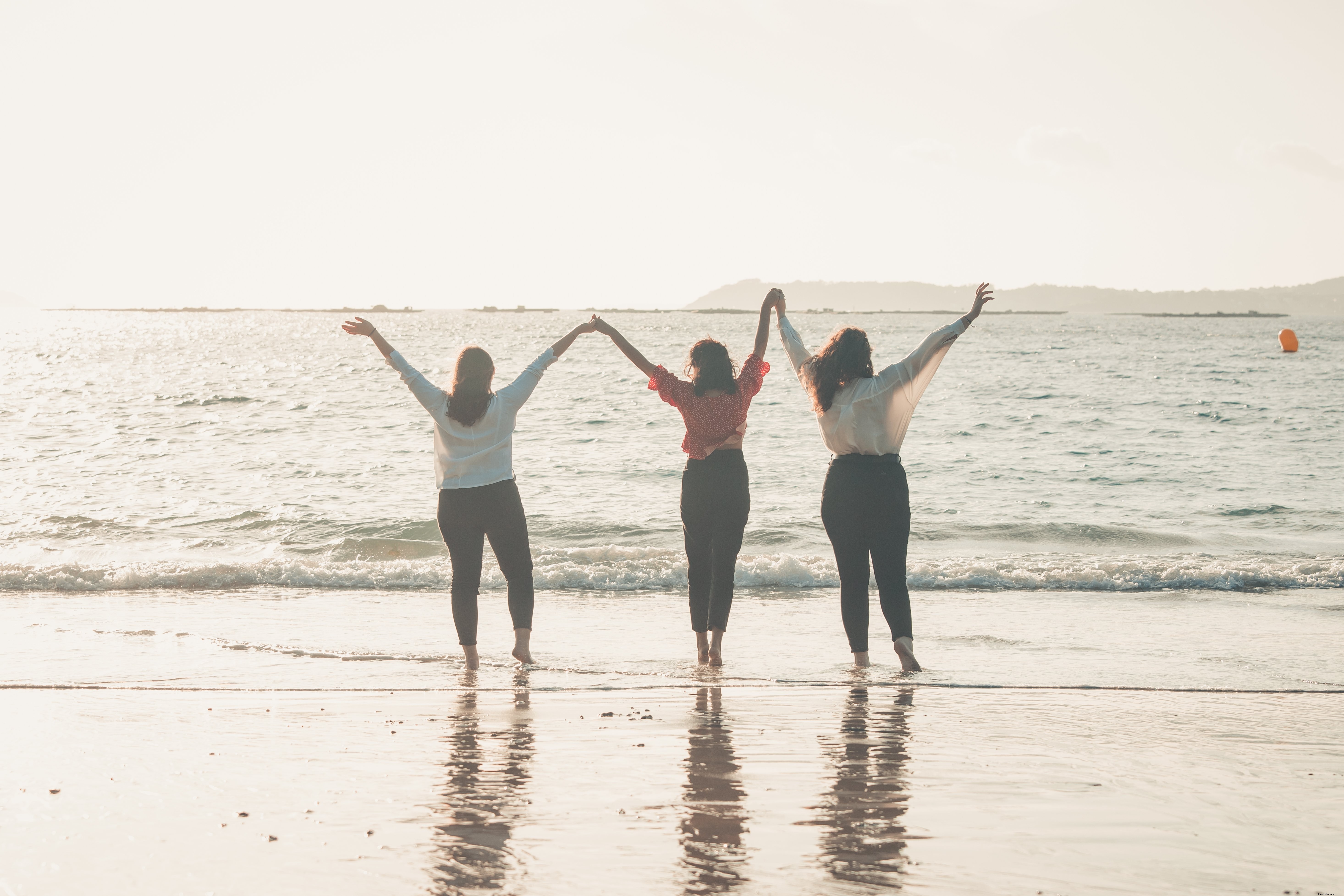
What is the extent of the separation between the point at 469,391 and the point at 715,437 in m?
1.30

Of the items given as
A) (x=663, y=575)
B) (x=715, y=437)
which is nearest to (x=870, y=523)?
(x=715, y=437)

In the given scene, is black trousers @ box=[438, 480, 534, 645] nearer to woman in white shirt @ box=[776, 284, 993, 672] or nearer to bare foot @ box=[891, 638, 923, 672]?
woman in white shirt @ box=[776, 284, 993, 672]

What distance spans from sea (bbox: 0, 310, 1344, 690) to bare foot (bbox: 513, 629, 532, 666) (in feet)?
0.30

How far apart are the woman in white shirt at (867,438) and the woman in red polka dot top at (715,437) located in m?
0.36

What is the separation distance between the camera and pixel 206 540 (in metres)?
12.0

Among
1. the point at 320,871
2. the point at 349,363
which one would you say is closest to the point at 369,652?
the point at 320,871

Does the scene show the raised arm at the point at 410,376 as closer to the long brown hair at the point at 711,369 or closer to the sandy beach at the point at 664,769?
the long brown hair at the point at 711,369

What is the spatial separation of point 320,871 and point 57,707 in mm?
2781

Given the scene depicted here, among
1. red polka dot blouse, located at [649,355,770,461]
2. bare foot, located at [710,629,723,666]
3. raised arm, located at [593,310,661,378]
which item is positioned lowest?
bare foot, located at [710,629,723,666]

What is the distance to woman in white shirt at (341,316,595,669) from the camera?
5340 millimetres

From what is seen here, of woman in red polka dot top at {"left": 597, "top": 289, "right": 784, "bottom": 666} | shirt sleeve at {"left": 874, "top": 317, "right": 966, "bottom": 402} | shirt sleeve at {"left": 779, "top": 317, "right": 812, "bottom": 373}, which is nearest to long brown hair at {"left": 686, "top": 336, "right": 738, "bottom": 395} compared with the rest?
woman in red polka dot top at {"left": 597, "top": 289, "right": 784, "bottom": 666}

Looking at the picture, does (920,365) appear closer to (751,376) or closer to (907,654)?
(751,376)

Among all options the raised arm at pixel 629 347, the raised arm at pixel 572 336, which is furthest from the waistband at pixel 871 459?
the raised arm at pixel 572 336

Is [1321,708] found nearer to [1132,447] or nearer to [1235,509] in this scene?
[1235,509]
